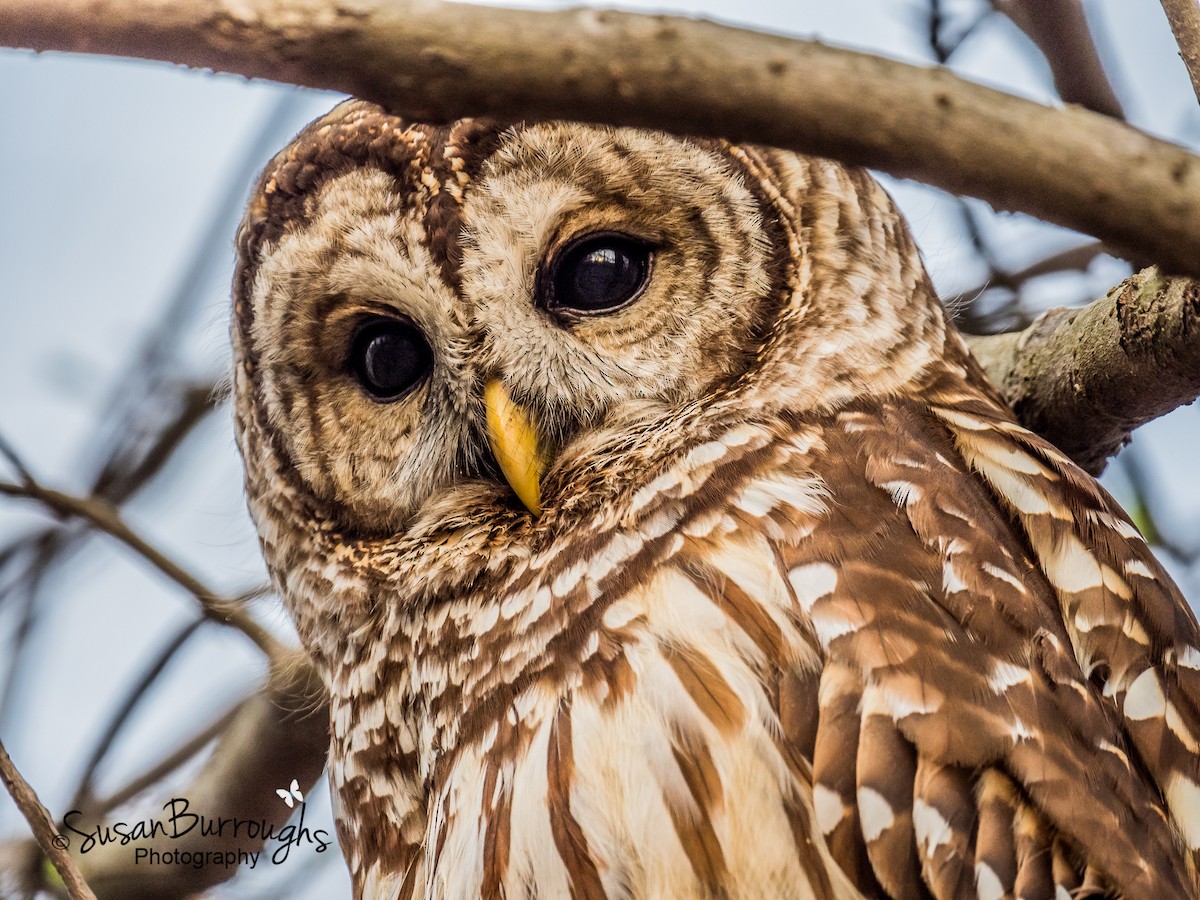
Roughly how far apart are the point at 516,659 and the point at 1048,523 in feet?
3.19

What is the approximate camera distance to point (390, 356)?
275cm

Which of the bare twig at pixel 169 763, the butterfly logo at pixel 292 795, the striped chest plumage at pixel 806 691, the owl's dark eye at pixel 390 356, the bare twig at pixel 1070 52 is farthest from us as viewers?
the butterfly logo at pixel 292 795

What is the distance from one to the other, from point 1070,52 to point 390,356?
148 centimetres

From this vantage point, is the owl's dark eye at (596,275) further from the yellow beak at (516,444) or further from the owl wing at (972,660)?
the owl wing at (972,660)

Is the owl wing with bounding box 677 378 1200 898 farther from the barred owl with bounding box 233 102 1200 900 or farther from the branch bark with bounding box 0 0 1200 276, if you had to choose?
the branch bark with bounding box 0 0 1200 276

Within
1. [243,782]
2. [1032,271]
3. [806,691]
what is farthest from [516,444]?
[1032,271]

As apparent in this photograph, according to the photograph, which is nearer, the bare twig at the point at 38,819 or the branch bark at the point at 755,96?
the branch bark at the point at 755,96

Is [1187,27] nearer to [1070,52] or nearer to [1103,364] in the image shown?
[1070,52]

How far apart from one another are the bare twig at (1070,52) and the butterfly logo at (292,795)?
2.48 meters

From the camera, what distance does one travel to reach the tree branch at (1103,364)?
91.3 inches

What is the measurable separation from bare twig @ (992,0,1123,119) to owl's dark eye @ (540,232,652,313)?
884mm

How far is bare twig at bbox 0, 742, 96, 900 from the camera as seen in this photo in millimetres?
1846

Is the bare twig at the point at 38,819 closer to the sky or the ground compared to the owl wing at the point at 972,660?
closer to the sky

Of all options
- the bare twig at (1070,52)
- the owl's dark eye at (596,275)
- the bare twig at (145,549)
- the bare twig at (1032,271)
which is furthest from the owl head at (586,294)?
the bare twig at (1032,271)
